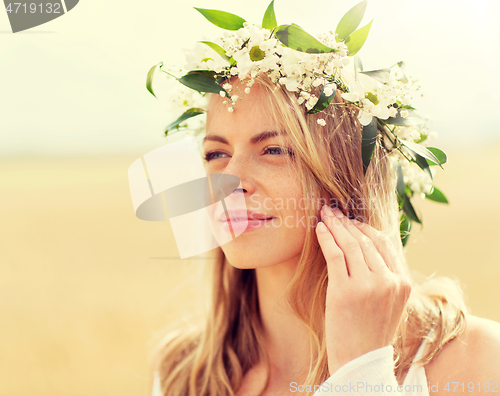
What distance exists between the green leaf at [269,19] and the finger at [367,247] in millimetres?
801

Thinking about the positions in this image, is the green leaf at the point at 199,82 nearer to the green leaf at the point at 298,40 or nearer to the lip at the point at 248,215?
the green leaf at the point at 298,40

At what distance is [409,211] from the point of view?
1.95 m

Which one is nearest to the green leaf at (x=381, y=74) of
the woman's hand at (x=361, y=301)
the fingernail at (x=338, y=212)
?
the fingernail at (x=338, y=212)

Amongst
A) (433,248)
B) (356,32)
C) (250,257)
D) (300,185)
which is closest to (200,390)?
(250,257)

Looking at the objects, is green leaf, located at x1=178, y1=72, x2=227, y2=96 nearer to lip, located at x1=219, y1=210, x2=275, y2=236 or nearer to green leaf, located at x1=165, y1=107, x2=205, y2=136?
green leaf, located at x1=165, y1=107, x2=205, y2=136

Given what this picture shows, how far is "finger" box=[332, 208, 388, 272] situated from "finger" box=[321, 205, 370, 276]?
0.06 feet

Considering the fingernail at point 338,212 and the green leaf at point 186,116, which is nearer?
the fingernail at point 338,212

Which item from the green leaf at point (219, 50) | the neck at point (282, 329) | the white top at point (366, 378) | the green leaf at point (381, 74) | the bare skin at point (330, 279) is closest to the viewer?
the white top at point (366, 378)

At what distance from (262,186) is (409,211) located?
Answer: 38.3 inches

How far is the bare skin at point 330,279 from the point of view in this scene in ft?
3.95

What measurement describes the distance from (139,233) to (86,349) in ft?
5.80

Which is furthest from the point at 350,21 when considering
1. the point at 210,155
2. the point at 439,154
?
the point at 210,155

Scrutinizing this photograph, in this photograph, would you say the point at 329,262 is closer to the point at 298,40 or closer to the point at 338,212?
the point at 338,212

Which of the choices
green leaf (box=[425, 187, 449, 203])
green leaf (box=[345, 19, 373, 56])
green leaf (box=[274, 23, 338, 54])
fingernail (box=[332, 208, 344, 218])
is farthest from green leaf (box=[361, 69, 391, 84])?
green leaf (box=[425, 187, 449, 203])
